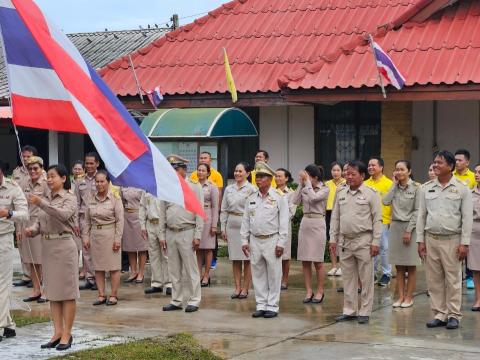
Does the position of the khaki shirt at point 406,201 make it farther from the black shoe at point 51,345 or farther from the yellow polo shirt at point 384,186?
the black shoe at point 51,345

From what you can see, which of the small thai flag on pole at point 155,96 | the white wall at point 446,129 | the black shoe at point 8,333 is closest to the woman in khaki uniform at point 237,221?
the black shoe at point 8,333

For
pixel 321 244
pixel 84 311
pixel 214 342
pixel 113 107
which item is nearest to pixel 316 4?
pixel 321 244

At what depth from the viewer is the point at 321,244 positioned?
528 inches

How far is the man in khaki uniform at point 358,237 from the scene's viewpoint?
38.4 feet

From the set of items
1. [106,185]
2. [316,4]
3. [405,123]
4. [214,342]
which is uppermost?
[316,4]

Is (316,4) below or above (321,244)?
above

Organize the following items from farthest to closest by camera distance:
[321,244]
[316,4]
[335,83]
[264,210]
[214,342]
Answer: [316,4] → [335,83] → [321,244] → [264,210] → [214,342]

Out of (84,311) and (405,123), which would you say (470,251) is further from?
(405,123)

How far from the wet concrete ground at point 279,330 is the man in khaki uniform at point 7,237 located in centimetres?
24

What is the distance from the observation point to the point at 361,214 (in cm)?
1177

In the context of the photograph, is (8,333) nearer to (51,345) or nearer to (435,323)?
(51,345)

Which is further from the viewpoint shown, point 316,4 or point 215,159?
point 316,4

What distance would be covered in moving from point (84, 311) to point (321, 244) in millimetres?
3120

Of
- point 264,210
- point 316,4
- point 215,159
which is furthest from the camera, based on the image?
point 316,4
